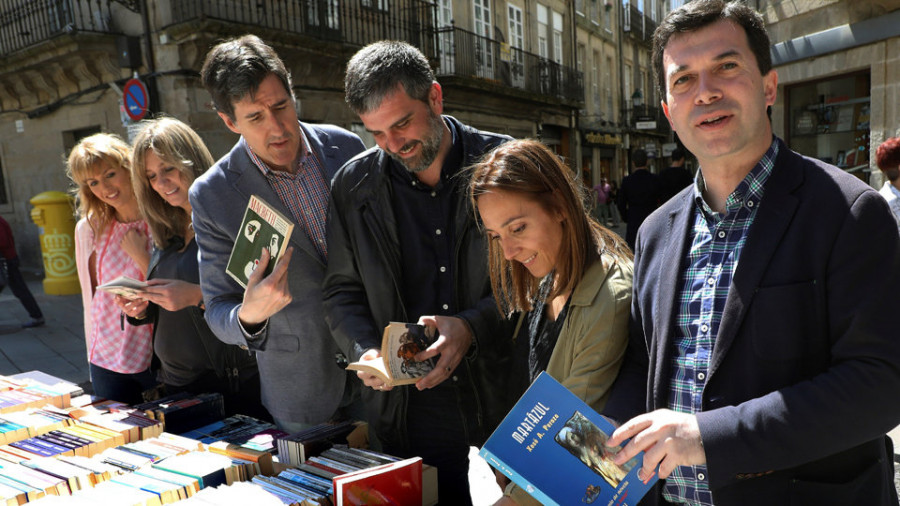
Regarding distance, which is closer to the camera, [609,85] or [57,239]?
[57,239]

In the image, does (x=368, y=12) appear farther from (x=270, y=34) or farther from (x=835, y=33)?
(x=835, y=33)

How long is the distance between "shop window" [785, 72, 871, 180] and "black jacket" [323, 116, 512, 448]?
23.4 ft

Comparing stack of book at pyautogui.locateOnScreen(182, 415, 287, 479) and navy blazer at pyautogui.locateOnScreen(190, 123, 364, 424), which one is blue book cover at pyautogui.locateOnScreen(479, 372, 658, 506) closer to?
stack of book at pyautogui.locateOnScreen(182, 415, 287, 479)

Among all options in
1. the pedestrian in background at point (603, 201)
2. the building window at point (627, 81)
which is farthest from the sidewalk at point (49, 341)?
the building window at point (627, 81)

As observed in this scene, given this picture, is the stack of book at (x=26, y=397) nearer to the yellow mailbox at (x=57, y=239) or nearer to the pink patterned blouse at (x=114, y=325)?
the pink patterned blouse at (x=114, y=325)

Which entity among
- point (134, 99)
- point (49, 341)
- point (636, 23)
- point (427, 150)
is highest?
point (636, 23)

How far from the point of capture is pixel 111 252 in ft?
10.4

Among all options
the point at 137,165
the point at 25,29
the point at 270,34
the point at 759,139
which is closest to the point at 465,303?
the point at 759,139

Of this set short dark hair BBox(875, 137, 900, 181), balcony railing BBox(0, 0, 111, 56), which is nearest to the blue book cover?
short dark hair BBox(875, 137, 900, 181)

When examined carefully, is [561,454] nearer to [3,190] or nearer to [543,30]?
[3,190]

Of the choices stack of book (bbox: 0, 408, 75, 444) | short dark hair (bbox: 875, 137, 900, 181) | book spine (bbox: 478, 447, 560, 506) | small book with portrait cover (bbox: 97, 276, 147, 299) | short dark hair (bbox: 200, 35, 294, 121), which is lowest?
stack of book (bbox: 0, 408, 75, 444)

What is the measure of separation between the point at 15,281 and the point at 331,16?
725 centimetres

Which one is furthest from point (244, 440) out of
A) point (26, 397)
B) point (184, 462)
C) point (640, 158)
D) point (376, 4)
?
point (376, 4)

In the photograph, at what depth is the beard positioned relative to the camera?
2.07 m
